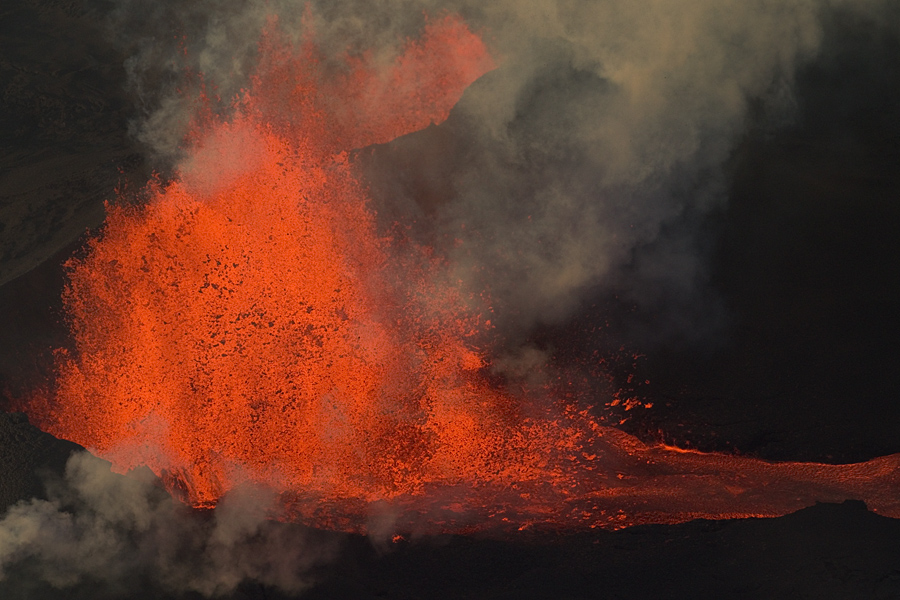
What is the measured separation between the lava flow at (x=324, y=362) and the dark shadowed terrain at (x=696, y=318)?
0.14m

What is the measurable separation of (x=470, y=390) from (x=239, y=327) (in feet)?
4.27

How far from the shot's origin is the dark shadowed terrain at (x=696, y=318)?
9.72 feet

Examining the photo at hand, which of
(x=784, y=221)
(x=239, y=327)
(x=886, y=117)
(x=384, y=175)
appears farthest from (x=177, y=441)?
(x=886, y=117)

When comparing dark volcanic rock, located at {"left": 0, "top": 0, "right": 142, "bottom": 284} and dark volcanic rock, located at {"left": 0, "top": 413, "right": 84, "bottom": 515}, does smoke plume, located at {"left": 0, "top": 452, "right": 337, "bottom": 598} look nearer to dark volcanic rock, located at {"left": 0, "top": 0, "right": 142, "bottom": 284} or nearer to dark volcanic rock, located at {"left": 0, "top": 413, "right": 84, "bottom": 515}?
dark volcanic rock, located at {"left": 0, "top": 413, "right": 84, "bottom": 515}

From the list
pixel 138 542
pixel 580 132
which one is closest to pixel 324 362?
pixel 138 542

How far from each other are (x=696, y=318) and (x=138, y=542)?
335 cm

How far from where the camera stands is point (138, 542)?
3377 mm

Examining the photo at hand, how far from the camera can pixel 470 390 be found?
317cm

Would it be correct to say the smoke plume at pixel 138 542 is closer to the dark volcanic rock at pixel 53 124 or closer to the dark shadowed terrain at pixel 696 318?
the dark shadowed terrain at pixel 696 318

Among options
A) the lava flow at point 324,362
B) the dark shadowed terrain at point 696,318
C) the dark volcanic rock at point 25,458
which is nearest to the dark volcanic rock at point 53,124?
the dark shadowed terrain at point 696,318

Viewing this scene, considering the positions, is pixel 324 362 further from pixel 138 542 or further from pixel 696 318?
pixel 696 318

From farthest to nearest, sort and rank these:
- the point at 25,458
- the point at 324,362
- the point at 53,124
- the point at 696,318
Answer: the point at 25,458 → the point at 53,124 → the point at 324,362 → the point at 696,318

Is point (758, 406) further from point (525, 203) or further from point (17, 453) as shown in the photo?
point (17, 453)

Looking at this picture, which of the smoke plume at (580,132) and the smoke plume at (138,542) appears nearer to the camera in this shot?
the smoke plume at (580,132)
